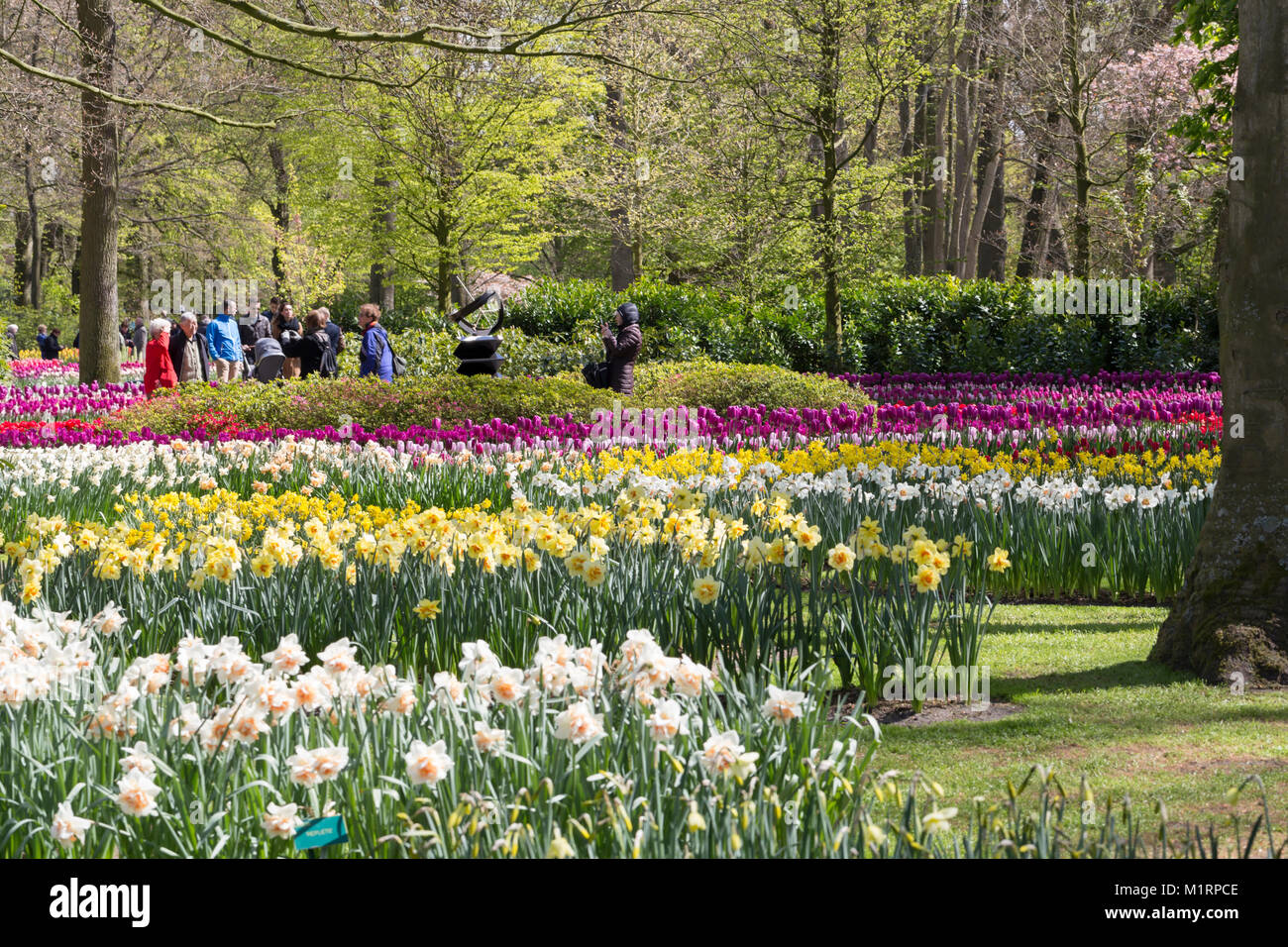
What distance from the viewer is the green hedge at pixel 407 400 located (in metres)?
11.1

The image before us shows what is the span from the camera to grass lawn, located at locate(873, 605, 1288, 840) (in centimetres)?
338

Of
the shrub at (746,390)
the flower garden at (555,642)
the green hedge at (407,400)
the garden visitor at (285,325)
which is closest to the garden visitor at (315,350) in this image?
the garden visitor at (285,325)

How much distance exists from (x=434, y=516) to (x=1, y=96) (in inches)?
415

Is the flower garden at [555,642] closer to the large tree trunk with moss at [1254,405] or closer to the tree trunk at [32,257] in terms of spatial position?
the large tree trunk with moss at [1254,405]

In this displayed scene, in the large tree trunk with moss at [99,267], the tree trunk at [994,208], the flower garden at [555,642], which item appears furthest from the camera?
the tree trunk at [994,208]

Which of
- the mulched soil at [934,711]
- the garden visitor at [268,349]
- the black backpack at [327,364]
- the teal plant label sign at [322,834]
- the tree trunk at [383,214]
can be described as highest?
the tree trunk at [383,214]

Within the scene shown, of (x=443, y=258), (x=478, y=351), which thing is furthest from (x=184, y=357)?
(x=443, y=258)

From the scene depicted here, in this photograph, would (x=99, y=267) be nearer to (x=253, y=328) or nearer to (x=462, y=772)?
(x=253, y=328)

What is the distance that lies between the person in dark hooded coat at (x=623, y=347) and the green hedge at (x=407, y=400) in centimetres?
30

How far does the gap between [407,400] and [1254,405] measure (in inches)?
329

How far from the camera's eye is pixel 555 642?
2828 mm

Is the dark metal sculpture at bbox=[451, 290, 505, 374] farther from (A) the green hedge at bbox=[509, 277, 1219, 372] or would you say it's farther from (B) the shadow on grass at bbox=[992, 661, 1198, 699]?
(B) the shadow on grass at bbox=[992, 661, 1198, 699]

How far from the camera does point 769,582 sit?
411 centimetres

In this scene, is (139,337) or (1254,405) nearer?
(1254,405)
